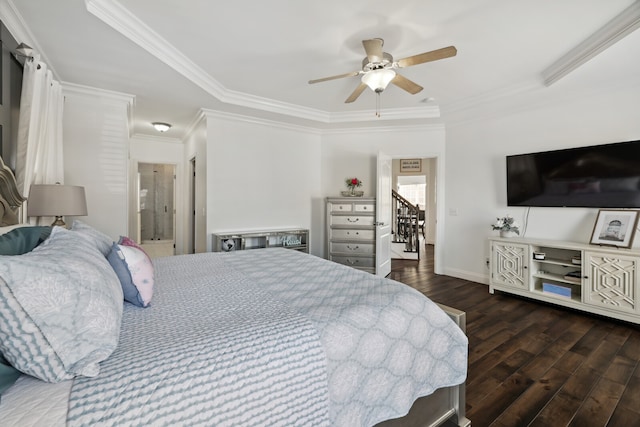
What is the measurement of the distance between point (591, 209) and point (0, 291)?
4.67 m

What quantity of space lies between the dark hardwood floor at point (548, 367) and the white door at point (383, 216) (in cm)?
129

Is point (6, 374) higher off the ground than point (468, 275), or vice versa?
point (6, 374)

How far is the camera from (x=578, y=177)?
326 cm

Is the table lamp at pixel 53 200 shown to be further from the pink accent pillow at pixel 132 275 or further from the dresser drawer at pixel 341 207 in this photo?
the dresser drawer at pixel 341 207

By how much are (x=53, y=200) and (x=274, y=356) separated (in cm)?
231

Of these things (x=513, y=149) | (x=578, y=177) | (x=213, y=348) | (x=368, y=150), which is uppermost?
(x=368, y=150)

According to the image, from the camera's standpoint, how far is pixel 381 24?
2.26m

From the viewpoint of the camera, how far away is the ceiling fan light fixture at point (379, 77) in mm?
2404

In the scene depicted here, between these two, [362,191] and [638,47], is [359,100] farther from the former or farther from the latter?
[638,47]

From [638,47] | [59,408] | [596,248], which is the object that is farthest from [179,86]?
[596,248]

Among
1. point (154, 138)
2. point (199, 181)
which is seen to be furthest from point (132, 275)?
point (154, 138)

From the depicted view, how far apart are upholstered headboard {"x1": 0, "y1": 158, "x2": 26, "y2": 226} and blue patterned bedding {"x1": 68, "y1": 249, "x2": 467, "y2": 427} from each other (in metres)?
1.10

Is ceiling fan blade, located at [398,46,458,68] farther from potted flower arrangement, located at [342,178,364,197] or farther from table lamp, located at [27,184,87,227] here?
table lamp, located at [27,184,87,227]

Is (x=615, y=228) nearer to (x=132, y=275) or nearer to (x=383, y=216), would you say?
(x=383, y=216)
